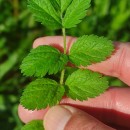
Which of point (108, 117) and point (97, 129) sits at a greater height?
point (97, 129)

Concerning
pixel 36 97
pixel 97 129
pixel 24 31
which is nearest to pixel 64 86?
pixel 36 97

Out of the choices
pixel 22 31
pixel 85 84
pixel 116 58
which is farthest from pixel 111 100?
pixel 22 31

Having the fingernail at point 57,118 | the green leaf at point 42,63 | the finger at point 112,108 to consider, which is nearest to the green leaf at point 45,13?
the green leaf at point 42,63

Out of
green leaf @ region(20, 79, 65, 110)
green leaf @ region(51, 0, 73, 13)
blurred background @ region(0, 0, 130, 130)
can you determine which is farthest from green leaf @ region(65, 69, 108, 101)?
blurred background @ region(0, 0, 130, 130)

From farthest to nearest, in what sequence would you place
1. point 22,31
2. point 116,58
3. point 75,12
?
point 22,31, point 116,58, point 75,12

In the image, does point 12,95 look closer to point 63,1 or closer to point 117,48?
point 117,48

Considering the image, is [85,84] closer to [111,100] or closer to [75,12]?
[75,12]

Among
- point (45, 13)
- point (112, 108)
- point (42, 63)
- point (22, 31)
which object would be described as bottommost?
point (112, 108)
